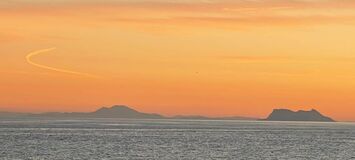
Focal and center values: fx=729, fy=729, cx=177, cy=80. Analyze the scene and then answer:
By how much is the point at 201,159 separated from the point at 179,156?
6.57 metres

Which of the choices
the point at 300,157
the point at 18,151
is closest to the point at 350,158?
the point at 300,157

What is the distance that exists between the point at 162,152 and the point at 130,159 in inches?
730

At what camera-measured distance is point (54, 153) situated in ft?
408

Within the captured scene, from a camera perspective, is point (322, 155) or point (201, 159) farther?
point (322, 155)

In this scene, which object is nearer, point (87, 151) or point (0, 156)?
point (0, 156)

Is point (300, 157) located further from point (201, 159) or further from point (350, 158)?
point (201, 159)

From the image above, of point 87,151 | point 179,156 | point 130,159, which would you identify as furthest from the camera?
point 87,151

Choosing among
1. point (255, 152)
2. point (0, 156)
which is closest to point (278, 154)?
point (255, 152)

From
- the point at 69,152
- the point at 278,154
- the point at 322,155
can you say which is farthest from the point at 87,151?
the point at 322,155

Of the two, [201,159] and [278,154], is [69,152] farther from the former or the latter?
[278,154]

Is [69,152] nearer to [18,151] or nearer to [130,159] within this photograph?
[18,151]

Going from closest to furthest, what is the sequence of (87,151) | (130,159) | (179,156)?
(130,159) < (179,156) < (87,151)

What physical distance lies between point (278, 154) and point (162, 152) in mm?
20965

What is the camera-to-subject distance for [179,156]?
122 metres
